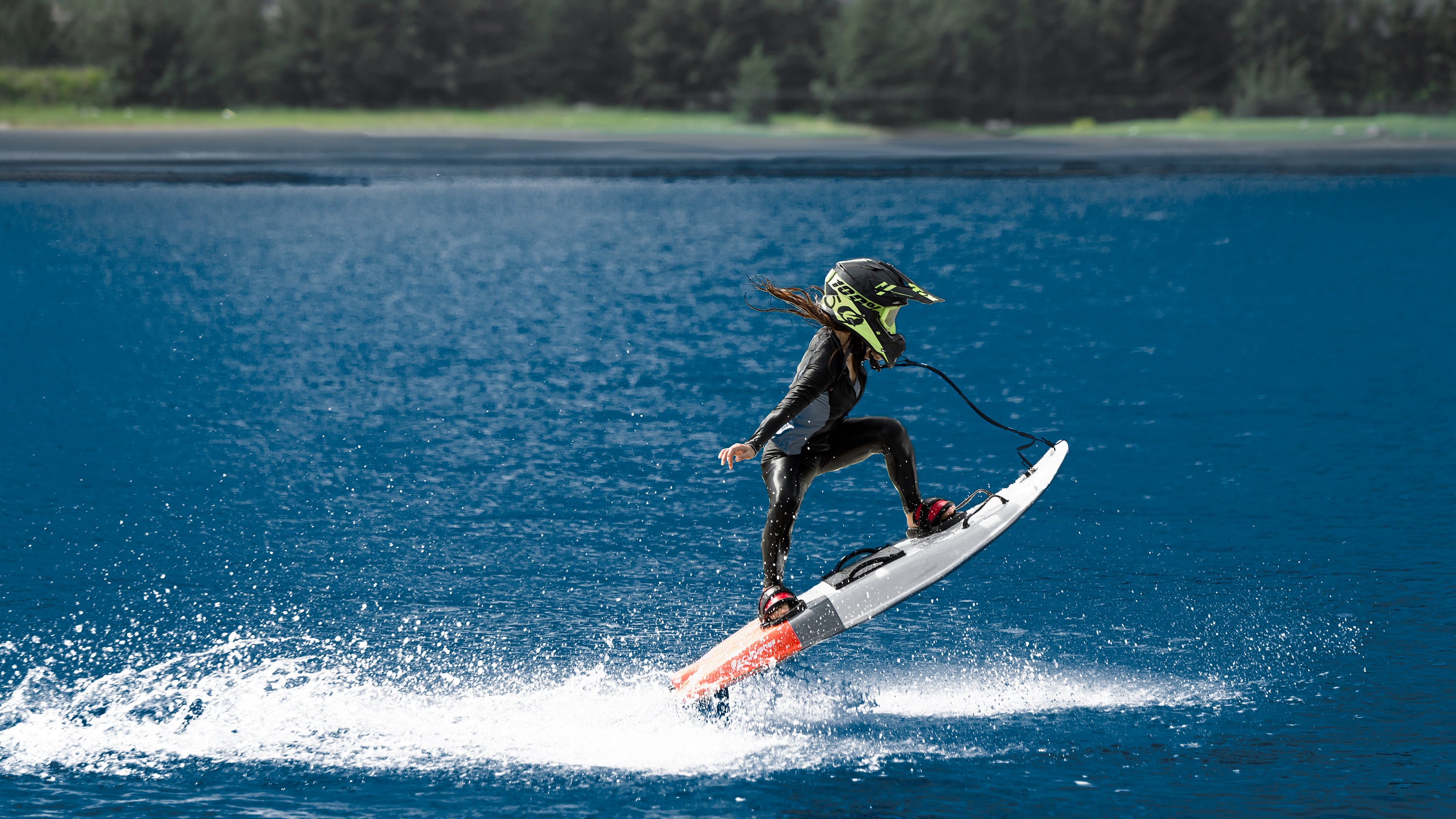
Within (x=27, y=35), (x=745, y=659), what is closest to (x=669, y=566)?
(x=745, y=659)

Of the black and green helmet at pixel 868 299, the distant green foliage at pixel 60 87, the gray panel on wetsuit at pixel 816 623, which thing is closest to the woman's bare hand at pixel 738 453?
the black and green helmet at pixel 868 299

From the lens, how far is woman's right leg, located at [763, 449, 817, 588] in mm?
7305

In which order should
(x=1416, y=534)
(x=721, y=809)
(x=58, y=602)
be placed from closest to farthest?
1. (x=721, y=809)
2. (x=58, y=602)
3. (x=1416, y=534)

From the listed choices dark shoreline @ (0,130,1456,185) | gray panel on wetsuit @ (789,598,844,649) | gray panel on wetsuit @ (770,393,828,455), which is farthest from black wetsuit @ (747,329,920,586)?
dark shoreline @ (0,130,1456,185)

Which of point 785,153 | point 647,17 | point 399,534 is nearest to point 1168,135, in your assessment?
point 785,153

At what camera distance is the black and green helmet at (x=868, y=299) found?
6.99 m

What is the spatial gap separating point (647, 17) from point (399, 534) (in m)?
101

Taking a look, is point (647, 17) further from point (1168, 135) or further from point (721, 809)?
point (721, 809)

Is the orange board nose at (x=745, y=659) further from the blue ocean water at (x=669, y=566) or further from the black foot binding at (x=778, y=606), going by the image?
the blue ocean water at (x=669, y=566)

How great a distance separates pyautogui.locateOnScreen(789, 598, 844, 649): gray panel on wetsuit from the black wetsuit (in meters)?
0.23

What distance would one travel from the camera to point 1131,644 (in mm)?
8773

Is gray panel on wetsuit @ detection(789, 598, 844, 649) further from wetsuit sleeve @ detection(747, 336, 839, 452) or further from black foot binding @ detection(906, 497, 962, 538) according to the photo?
wetsuit sleeve @ detection(747, 336, 839, 452)

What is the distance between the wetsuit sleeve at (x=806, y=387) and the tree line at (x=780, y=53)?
94.7m

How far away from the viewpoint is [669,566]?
1036cm
